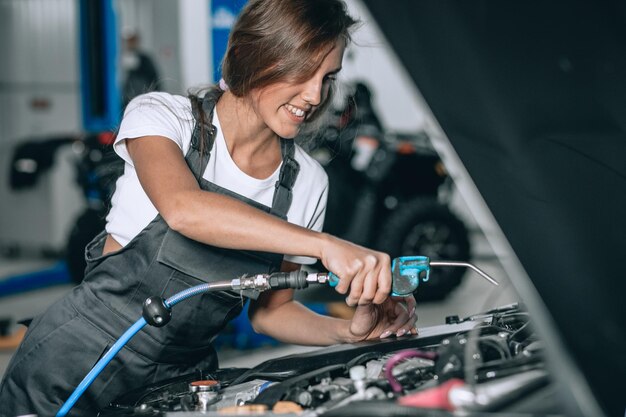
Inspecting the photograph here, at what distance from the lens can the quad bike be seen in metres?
4.63

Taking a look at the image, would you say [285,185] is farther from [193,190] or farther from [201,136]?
[193,190]

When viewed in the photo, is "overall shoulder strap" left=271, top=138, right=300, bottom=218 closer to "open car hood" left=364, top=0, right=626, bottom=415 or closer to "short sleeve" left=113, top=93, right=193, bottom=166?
"short sleeve" left=113, top=93, right=193, bottom=166

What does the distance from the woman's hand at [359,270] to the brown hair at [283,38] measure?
0.37m

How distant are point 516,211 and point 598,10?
285 millimetres

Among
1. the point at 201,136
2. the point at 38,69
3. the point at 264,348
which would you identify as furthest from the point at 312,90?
the point at 38,69

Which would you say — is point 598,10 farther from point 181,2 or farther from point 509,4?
point 181,2

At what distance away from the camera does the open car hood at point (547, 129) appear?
0.99 m

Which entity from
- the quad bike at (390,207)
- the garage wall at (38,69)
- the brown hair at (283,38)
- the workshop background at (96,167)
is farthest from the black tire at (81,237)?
the garage wall at (38,69)

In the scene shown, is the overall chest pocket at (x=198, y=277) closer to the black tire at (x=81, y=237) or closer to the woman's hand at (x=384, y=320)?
the woman's hand at (x=384, y=320)

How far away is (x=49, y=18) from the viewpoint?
771cm

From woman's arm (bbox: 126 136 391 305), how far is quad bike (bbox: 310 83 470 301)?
3213 mm

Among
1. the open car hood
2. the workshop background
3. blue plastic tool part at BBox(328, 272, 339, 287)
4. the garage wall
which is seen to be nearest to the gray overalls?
blue plastic tool part at BBox(328, 272, 339, 287)

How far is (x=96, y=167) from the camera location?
Answer: 4625 millimetres

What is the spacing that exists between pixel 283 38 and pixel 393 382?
2.11 ft
